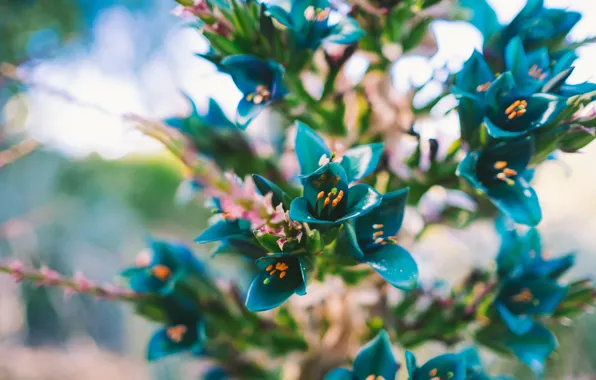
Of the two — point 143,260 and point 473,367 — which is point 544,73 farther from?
point 143,260

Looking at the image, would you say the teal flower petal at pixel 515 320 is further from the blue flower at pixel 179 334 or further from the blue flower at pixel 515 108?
the blue flower at pixel 179 334

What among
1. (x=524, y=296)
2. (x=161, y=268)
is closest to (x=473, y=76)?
(x=524, y=296)

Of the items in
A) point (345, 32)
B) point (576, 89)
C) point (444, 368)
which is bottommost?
point (444, 368)

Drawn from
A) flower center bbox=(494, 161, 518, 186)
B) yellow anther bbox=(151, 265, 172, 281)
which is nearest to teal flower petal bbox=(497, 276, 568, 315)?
flower center bbox=(494, 161, 518, 186)

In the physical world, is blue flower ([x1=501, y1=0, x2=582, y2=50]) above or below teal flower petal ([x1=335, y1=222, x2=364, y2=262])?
above

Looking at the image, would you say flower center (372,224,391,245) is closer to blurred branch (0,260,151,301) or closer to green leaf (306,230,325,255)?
green leaf (306,230,325,255)

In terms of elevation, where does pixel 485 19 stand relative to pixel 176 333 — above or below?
above
